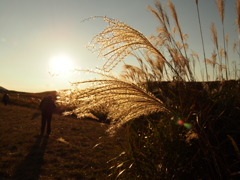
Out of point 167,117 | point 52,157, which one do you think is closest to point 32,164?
point 52,157

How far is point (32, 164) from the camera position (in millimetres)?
4414

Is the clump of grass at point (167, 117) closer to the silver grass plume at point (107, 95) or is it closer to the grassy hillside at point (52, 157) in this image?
the silver grass plume at point (107, 95)

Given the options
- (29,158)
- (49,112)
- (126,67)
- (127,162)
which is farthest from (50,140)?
(127,162)

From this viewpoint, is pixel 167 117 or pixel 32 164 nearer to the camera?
pixel 167 117

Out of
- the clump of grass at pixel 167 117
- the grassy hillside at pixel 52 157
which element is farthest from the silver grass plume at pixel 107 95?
the grassy hillside at pixel 52 157

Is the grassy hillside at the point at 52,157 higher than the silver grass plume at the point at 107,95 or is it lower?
lower

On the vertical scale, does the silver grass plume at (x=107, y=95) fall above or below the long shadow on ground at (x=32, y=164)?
above

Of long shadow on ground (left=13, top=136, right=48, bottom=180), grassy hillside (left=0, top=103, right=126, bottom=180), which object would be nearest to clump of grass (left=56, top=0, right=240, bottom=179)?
grassy hillside (left=0, top=103, right=126, bottom=180)

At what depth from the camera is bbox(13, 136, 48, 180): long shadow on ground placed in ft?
12.4

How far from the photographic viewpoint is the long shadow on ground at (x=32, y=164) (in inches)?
149

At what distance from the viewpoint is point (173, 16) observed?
3.58 meters

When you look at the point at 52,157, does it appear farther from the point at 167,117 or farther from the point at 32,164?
the point at 167,117

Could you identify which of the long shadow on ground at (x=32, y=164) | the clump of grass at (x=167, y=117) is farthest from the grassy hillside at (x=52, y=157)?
the clump of grass at (x=167, y=117)

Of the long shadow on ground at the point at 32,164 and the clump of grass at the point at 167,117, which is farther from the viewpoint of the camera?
the long shadow on ground at the point at 32,164
